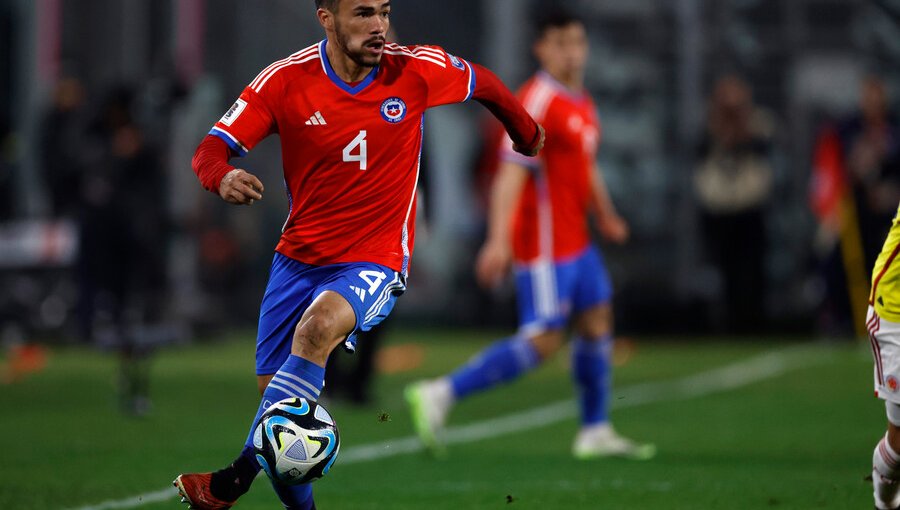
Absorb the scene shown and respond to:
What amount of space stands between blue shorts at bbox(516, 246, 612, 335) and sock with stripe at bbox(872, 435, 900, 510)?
3.46m

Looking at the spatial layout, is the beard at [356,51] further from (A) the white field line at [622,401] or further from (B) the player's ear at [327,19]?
(A) the white field line at [622,401]

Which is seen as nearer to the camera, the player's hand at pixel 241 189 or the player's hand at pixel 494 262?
the player's hand at pixel 241 189

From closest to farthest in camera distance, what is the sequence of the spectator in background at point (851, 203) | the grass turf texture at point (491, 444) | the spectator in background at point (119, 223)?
the grass turf texture at point (491, 444), the spectator in background at point (119, 223), the spectator in background at point (851, 203)

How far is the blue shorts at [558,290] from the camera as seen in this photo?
9.73m

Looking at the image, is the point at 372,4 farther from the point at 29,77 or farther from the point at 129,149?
the point at 29,77

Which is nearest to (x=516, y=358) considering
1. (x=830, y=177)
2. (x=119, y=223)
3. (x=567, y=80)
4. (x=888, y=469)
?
(x=567, y=80)

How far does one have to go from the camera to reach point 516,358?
9.77m

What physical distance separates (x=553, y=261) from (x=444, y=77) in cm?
335

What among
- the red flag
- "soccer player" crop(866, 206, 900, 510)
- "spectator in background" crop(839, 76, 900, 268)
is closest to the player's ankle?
"soccer player" crop(866, 206, 900, 510)

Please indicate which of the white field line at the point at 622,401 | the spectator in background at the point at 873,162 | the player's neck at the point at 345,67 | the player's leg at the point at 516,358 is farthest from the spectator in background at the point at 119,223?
the player's neck at the point at 345,67

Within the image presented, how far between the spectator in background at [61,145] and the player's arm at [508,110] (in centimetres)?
1156

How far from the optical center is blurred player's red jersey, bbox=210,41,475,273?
6324 millimetres

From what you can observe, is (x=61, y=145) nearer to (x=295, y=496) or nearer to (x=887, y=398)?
(x=295, y=496)

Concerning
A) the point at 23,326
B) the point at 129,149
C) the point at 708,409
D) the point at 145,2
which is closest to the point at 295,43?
the point at 145,2
